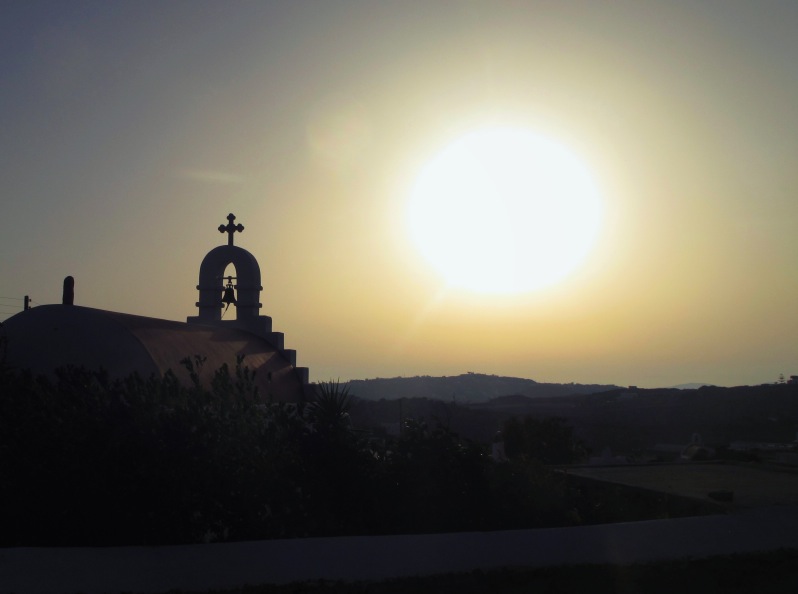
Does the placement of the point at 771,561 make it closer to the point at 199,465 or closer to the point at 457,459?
the point at 457,459

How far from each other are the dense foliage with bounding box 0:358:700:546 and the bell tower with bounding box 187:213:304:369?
12095 millimetres

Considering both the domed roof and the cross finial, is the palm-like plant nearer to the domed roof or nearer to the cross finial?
the domed roof

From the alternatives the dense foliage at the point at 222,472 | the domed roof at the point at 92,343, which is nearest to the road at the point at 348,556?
the dense foliage at the point at 222,472

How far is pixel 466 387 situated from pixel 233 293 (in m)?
143

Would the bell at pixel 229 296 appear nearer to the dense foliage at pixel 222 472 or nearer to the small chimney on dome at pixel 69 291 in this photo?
the small chimney on dome at pixel 69 291

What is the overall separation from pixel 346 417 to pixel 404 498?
1591 millimetres

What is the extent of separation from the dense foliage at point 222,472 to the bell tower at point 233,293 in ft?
39.7

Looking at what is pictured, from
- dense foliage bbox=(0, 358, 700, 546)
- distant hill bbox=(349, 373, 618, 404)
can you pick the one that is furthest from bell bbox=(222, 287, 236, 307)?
distant hill bbox=(349, 373, 618, 404)

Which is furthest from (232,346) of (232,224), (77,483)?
(77,483)

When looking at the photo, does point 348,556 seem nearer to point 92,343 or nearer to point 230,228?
point 92,343

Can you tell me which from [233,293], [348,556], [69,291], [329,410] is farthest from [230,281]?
[348,556]

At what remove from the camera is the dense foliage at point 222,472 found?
10602 millimetres

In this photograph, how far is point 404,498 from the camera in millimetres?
11789

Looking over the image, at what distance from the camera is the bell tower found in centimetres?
2483
